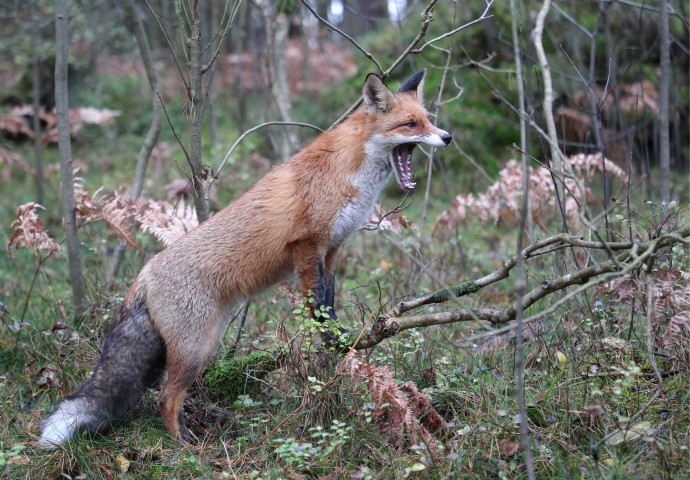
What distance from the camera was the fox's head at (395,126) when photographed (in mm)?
5461

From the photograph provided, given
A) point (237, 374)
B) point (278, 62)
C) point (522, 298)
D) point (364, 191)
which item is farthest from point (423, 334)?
point (278, 62)

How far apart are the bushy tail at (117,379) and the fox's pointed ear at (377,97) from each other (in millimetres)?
2573

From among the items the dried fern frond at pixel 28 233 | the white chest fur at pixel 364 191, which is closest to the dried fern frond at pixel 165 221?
the dried fern frond at pixel 28 233

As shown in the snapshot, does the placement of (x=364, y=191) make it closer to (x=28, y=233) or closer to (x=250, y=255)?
(x=250, y=255)

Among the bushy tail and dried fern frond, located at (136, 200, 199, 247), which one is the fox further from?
dried fern frond, located at (136, 200, 199, 247)

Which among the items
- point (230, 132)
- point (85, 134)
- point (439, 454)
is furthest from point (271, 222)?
point (85, 134)

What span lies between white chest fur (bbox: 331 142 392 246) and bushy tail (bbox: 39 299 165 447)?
174 centimetres

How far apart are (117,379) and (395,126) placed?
306cm

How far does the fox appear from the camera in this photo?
4.99 m

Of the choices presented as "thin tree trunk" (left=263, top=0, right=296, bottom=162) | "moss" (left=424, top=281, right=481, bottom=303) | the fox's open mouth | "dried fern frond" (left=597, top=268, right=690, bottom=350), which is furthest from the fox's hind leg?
"thin tree trunk" (left=263, top=0, right=296, bottom=162)

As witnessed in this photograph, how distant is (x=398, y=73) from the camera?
14125mm

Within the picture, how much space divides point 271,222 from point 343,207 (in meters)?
0.63

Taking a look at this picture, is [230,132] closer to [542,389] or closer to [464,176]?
[464,176]

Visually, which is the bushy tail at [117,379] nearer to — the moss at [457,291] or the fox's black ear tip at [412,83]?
the moss at [457,291]
